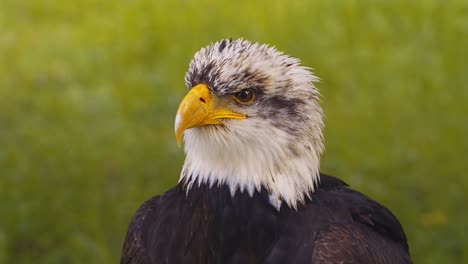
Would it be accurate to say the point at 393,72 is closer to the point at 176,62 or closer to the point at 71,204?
the point at 176,62

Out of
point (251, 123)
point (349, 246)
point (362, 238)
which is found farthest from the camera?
point (362, 238)

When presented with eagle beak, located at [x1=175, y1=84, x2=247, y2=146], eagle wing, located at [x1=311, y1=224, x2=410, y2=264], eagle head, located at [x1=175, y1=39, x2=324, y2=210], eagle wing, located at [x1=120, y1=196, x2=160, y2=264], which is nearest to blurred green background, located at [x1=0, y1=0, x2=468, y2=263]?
eagle wing, located at [x1=120, y1=196, x2=160, y2=264]

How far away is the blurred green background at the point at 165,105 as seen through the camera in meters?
8.52

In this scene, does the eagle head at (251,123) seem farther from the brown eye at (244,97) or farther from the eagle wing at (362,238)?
the eagle wing at (362,238)

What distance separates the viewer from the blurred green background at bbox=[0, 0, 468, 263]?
335 inches

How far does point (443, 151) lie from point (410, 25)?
235 cm

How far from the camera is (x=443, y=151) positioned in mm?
9500

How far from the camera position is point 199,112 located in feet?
16.9

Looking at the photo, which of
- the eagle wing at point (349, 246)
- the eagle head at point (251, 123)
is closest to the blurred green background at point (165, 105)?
the eagle wing at point (349, 246)

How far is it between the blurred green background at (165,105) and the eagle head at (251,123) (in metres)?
3.08

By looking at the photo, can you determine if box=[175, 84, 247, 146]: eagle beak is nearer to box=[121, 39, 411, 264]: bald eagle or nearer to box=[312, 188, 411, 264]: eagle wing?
box=[121, 39, 411, 264]: bald eagle

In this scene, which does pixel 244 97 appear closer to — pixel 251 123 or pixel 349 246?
pixel 251 123

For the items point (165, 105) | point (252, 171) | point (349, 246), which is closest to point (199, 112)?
point (252, 171)

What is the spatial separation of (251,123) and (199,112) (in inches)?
11.6
